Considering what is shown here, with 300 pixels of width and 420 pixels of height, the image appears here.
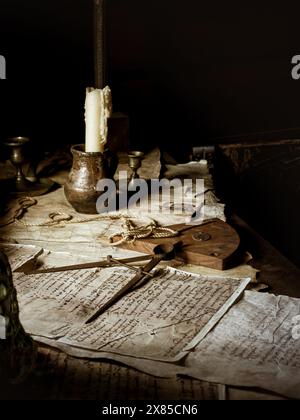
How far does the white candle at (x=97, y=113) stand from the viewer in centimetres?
208

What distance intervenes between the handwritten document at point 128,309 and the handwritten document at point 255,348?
34mm

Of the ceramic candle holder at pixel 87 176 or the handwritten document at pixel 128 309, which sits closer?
the handwritten document at pixel 128 309

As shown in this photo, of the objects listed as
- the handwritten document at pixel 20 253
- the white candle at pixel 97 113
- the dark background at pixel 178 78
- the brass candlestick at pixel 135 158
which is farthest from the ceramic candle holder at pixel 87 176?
the dark background at pixel 178 78

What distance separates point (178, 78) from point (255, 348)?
237 centimetres

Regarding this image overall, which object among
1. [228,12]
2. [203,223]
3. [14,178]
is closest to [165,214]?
[203,223]

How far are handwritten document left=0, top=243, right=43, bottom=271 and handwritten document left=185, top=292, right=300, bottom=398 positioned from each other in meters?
0.64

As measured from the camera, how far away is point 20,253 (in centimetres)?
181

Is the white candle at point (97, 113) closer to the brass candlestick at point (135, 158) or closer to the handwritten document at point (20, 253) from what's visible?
the brass candlestick at point (135, 158)

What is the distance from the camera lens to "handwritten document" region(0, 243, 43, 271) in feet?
5.72

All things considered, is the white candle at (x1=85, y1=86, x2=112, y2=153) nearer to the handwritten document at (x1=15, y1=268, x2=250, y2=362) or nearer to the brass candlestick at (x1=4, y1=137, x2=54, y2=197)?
the brass candlestick at (x1=4, y1=137, x2=54, y2=197)

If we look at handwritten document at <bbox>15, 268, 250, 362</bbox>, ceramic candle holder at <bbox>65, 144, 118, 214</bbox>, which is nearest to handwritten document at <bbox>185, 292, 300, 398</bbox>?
handwritten document at <bbox>15, 268, 250, 362</bbox>

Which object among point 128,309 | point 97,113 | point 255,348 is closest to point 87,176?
point 97,113

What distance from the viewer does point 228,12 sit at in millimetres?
3512

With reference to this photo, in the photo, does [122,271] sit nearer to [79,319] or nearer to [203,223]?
[79,319]
